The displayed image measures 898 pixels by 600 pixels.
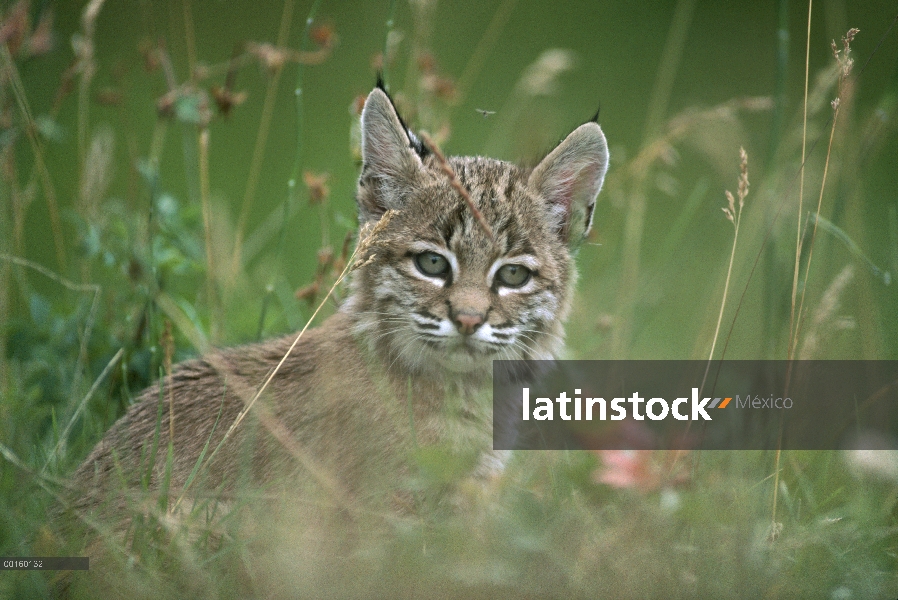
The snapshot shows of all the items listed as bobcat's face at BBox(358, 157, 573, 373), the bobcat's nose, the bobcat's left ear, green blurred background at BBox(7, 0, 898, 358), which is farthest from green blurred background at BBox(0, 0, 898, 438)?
the bobcat's nose

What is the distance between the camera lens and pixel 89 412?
4.41 meters

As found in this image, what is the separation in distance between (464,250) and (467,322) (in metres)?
0.37

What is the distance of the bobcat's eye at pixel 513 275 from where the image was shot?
3871 millimetres

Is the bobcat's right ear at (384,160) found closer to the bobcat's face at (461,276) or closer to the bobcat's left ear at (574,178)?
the bobcat's face at (461,276)

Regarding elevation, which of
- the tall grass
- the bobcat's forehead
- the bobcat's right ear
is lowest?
the tall grass

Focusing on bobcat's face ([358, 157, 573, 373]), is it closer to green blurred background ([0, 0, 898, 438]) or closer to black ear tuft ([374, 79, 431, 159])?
black ear tuft ([374, 79, 431, 159])

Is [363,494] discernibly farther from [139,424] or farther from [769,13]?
[769,13]

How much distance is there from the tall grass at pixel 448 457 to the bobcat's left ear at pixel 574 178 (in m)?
0.69

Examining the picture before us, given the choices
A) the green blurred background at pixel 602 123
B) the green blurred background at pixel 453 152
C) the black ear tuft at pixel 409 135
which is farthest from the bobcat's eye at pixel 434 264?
the green blurred background at pixel 602 123

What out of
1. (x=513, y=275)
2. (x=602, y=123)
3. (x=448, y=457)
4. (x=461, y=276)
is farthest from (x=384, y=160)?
(x=602, y=123)

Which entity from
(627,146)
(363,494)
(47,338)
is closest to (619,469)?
(363,494)

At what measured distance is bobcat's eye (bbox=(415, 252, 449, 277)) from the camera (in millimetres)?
3822

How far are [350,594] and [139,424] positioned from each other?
4.92 ft

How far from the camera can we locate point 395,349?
3912mm
